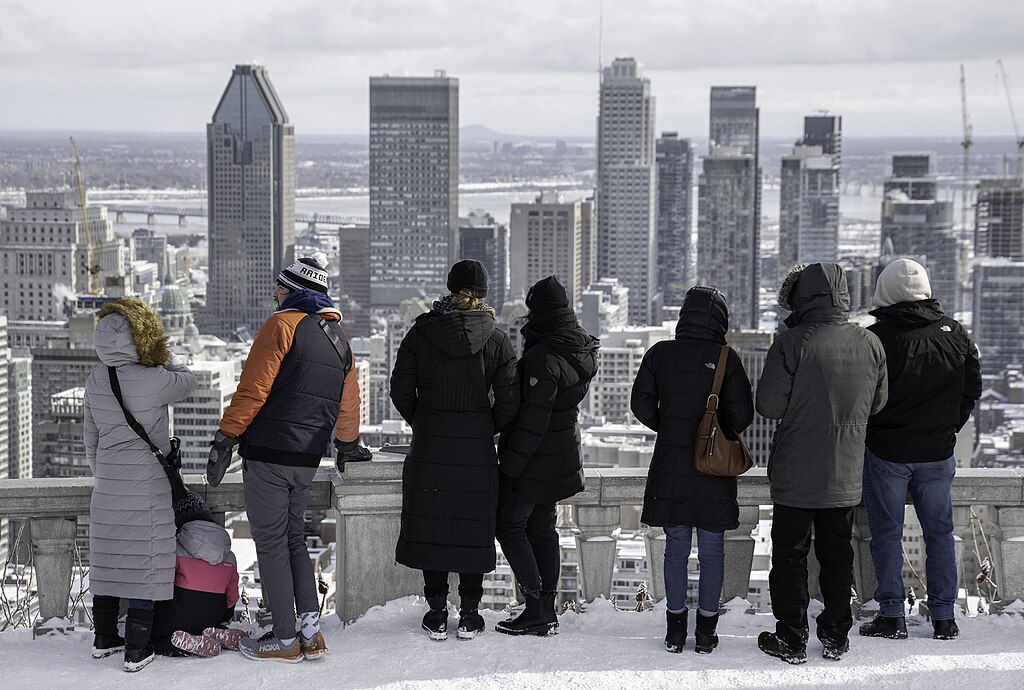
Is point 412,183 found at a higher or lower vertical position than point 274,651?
higher

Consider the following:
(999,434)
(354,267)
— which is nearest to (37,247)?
(354,267)

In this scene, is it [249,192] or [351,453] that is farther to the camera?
[249,192]

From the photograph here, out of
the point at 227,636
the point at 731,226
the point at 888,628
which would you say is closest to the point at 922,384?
the point at 888,628

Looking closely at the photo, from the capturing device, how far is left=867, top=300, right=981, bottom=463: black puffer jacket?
16.1 ft

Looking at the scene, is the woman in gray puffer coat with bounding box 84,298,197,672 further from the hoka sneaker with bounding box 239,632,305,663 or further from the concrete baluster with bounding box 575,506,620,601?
the concrete baluster with bounding box 575,506,620,601

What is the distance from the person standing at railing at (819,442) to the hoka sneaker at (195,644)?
6.25 feet

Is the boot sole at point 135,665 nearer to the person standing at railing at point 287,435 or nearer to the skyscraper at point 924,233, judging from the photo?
the person standing at railing at point 287,435

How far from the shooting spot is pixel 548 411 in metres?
4.80

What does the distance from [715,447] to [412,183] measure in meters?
126

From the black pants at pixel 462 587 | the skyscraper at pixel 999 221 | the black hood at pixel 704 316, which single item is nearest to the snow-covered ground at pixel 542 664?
the black pants at pixel 462 587

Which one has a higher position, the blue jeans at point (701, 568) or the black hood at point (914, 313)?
the black hood at point (914, 313)

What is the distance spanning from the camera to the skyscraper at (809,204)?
143250mm

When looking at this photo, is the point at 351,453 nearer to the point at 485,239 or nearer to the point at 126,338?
the point at 126,338

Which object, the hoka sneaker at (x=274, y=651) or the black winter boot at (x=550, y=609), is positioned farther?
the black winter boot at (x=550, y=609)
